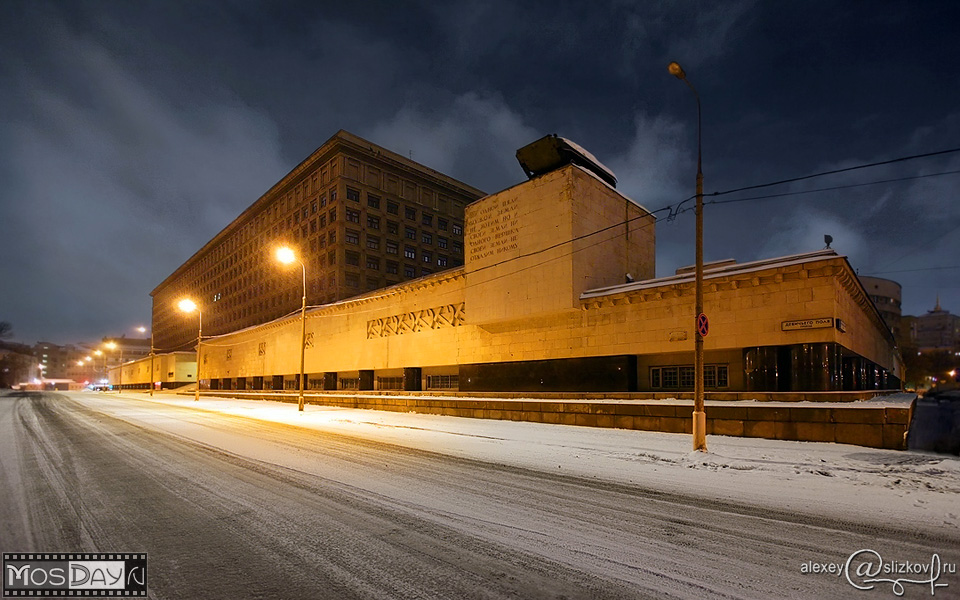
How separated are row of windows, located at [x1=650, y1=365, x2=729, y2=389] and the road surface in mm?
12503

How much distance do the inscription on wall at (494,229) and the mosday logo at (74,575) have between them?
20.7 metres

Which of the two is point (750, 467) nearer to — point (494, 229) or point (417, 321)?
point (494, 229)

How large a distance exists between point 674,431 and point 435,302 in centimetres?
1796

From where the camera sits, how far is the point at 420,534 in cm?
525

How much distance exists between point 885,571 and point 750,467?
523 cm

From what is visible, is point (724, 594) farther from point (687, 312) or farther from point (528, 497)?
point (687, 312)

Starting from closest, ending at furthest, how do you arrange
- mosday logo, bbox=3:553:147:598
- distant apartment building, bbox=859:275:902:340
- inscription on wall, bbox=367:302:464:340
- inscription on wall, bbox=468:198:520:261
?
1. mosday logo, bbox=3:553:147:598
2. inscription on wall, bbox=468:198:520:261
3. inscription on wall, bbox=367:302:464:340
4. distant apartment building, bbox=859:275:902:340

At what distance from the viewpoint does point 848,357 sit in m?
19.7

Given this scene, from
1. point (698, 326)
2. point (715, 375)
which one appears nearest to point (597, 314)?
point (715, 375)

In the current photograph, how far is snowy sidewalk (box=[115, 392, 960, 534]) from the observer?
666cm

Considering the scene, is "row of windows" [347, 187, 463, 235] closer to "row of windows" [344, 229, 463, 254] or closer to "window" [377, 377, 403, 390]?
"row of windows" [344, 229, 463, 254]

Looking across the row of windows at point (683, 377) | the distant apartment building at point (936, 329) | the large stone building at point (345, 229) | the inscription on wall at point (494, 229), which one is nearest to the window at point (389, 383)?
the inscription on wall at point (494, 229)

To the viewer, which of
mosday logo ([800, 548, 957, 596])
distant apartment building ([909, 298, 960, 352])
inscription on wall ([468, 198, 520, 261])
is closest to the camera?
mosday logo ([800, 548, 957, 596])

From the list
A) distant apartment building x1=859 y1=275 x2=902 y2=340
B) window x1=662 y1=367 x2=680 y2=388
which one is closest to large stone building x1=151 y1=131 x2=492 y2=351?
window x1=662 y1=367 x2=680 y2=388
